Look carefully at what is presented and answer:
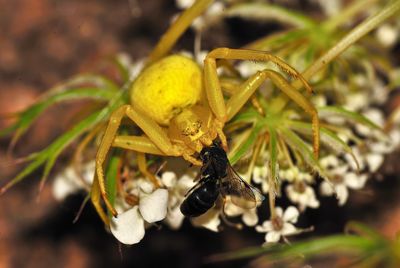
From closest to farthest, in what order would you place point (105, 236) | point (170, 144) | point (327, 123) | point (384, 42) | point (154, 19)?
A: 1. point (170, 144)
2. point (327, 123)
3. point (384, 42)
4. point (105, 236)
5. point (154, 19)

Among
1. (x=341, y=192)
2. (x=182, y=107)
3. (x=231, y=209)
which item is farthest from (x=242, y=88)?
(x=341, y=192)

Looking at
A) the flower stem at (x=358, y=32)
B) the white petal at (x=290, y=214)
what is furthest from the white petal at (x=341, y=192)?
the flower stem at (x=358, y=32)

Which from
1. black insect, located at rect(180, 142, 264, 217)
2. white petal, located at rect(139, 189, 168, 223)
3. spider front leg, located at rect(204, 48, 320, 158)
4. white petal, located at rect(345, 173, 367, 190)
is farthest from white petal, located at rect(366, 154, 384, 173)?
white petal, located at rect(139, 189, 168, 223)

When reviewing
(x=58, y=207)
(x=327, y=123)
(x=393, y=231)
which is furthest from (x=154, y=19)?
(x=393, y=231)

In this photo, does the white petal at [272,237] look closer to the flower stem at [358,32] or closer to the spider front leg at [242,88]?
the spider front leg at [242,88]

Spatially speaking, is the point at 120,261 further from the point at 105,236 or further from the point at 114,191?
the point at 114,191
